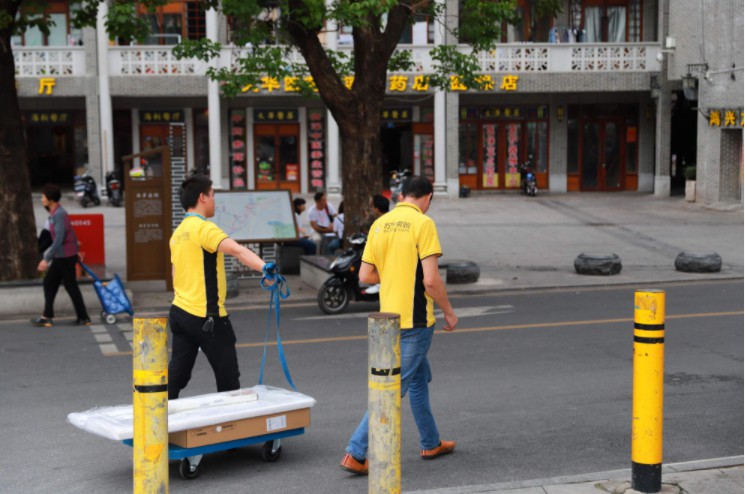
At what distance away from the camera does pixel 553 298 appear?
50.8 feet

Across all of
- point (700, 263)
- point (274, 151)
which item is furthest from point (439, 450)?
point (274, 151)

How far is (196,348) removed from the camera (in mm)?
7387

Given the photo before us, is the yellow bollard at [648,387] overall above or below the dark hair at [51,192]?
below

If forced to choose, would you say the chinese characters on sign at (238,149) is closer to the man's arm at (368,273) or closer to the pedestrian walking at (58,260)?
the pedestrian walking at (58,260)

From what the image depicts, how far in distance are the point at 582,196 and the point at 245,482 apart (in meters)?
28.1

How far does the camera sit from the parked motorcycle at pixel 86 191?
102ft

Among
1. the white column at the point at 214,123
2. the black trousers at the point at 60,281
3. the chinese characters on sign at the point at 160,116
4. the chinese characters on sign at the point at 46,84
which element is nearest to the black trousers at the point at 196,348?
the black trousers at the point at 60,281

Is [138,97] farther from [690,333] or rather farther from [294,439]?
[294,439]

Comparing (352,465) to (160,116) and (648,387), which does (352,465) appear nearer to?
(648,387)

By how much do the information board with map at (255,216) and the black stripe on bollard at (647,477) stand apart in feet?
37.3

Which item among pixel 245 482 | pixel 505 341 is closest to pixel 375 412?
pixel 245 482

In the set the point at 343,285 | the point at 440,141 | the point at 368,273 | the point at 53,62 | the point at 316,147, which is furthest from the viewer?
the point at 316,147

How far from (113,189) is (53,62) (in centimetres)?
455

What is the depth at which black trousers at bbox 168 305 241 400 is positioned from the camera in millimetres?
7254
